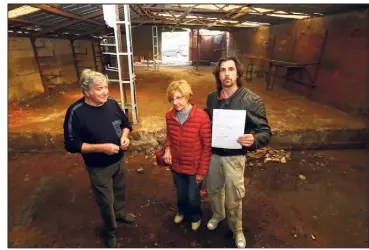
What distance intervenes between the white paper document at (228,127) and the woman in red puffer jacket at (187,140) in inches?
4.2

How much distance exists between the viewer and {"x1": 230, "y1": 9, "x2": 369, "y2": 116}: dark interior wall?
517cm

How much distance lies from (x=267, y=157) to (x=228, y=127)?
2807 mm

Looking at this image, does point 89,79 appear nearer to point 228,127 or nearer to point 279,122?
point 228,127

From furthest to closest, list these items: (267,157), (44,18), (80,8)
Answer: (44,18) < (80,8) < (267,157)

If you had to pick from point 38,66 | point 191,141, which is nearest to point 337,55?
point 191,141

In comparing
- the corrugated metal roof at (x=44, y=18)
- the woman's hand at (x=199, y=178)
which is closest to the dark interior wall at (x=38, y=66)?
the corrugated metal roof at (x=44, y=18)

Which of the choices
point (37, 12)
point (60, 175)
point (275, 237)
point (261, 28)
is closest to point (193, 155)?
point (275, 237)

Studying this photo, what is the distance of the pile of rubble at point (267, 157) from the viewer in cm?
434

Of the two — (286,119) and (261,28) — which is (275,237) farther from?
(261,28)

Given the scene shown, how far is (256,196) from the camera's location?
11.2 ft

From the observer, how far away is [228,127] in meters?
2.04

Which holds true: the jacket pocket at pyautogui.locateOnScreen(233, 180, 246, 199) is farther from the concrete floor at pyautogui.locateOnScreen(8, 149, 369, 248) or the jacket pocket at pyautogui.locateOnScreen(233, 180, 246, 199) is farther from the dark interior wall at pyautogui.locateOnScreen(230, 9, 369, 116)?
the dark interior wall at pyautogui.locateOnScreen(230, 9, 369, 116)

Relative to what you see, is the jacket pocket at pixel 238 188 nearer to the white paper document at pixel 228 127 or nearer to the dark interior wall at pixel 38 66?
the white paper document at pixel 228 127

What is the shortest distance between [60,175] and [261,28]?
402 inches
